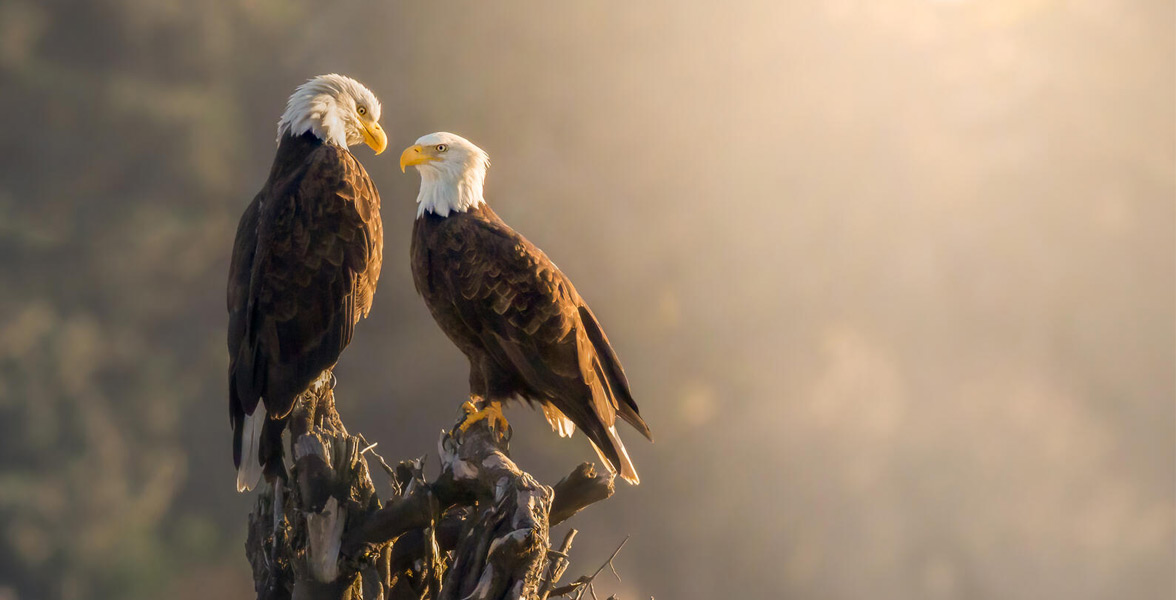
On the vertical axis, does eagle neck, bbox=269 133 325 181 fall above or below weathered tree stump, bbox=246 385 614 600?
above

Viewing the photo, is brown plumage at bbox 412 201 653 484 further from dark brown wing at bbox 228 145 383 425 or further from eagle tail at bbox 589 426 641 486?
dark brown wing at bbox 228 145 383 425

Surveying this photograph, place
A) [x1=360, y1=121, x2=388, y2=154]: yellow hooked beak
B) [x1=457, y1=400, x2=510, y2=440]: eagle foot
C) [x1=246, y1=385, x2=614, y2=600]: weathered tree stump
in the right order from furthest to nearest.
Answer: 1. [x1=360, y1=121, x2=388, y2=154]: yellow hooked beak
2. [x1=457, y1=400, x2=510, y2=440]: eagle foot
3. [x1=246, y1=385, x2=614, y2=600]: weathered tree stump

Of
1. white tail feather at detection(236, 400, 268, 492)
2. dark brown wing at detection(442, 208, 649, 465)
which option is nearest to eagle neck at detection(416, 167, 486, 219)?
dark brown wing at detection(442, 208, 649, 465)

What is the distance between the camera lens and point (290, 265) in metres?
4.26

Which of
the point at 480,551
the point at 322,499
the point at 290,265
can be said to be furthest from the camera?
the point at 290,265

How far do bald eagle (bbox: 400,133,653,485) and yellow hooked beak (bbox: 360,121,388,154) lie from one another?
0.41m

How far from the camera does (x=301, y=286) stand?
4.25 metres

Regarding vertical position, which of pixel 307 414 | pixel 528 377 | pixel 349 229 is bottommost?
pixel 307 414

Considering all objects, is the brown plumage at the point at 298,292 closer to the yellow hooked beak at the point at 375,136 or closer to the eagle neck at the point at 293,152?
the eagle neck at the point at 293,152

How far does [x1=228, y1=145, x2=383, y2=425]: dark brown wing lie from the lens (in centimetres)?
422

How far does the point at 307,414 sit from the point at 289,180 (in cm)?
112

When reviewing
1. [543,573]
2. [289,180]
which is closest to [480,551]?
[543,573]

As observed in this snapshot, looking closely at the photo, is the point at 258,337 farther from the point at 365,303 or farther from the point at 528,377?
the point at 528,377

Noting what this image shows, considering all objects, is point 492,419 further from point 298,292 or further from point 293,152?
point 293,152
